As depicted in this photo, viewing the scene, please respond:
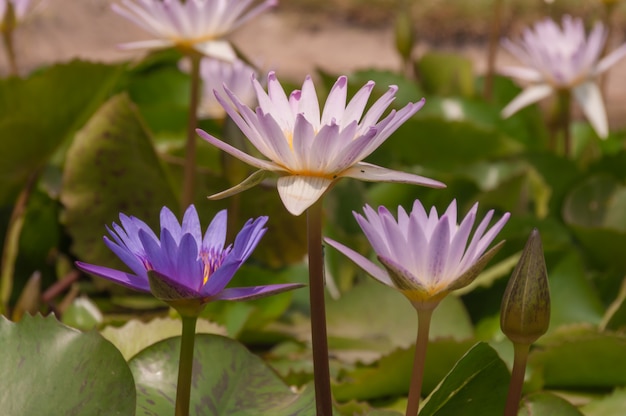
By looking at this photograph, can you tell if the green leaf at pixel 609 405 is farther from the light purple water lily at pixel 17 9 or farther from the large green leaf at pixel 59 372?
the light purple water lily at pixel 17 9

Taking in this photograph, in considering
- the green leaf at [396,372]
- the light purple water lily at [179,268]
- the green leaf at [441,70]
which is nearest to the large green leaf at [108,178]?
the green leaf at [396,372]

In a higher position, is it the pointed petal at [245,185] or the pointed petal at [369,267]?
the pointed petal at [245,185]

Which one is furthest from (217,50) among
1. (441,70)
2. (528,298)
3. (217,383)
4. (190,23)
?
(441,70)

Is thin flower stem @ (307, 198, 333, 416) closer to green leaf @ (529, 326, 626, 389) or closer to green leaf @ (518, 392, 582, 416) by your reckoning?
green leaf @ (518, 392, 582, 416)

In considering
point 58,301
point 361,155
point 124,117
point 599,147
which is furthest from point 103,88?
point 599,147

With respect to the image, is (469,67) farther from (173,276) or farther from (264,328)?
(173,276)

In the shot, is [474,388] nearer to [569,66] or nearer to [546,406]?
[546,406]
